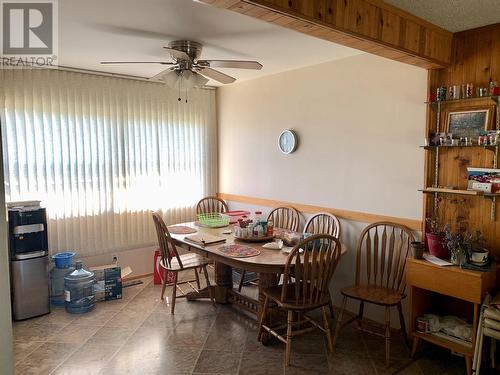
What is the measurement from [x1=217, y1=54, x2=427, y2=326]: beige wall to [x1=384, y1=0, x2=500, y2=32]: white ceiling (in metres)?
0.50

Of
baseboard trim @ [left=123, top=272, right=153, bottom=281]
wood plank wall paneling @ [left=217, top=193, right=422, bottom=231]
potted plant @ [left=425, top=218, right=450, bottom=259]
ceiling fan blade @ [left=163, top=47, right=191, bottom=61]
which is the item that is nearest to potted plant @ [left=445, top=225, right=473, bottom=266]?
potted plant @ [left=425, top=218, right=450, bottom=259]

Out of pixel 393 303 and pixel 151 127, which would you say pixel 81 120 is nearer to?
pixel 151 127

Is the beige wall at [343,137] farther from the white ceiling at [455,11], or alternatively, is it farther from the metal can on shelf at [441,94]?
the white ceiling at [455,11]

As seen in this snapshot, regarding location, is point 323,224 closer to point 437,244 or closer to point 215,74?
point 437,244

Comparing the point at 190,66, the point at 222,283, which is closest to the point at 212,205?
the point at 222,283

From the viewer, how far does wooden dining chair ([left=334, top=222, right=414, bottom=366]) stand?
2.80 m

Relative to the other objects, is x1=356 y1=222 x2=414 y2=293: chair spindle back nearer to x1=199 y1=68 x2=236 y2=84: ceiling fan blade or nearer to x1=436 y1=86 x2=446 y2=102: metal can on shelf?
x1=436 y1=86 x2=446 y2=102: metal can on shelf

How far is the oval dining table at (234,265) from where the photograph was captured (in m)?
2.62

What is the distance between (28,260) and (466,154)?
3745mm

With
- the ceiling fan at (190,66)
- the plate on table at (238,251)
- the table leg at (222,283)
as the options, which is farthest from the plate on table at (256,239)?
the ceiling fan at (190,66)

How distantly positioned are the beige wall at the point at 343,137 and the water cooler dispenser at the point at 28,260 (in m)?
2.34

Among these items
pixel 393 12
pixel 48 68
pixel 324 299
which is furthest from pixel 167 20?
pixel 324 299

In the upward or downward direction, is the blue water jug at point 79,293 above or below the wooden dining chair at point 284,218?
below

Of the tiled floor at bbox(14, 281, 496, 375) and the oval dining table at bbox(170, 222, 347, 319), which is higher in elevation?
the oval dining table at bbox(170, 222, 347, 319)
